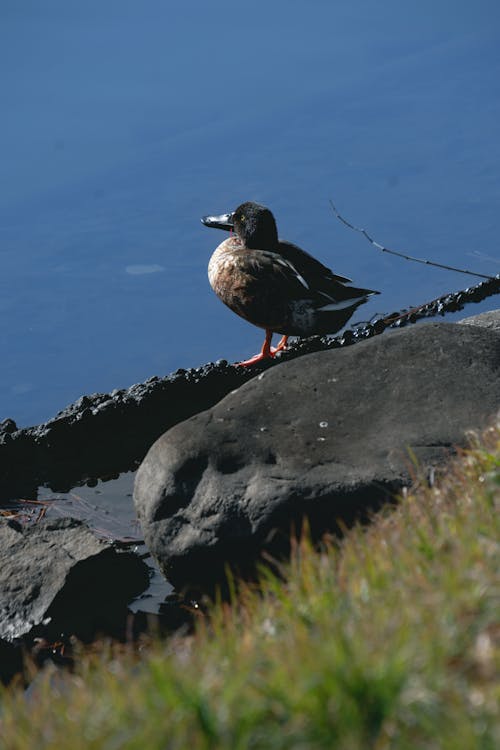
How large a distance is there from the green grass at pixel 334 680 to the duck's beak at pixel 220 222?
5.01 meters

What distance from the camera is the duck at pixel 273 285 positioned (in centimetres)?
712

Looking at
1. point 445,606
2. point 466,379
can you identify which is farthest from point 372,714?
point 466,379

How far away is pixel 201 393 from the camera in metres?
7.29

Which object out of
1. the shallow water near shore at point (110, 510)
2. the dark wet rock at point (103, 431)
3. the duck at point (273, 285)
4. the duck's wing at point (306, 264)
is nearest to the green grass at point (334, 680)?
the shallow water near shore at point (110, 510)

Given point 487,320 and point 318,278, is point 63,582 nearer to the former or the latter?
point 318,278

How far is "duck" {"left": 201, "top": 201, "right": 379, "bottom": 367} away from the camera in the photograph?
7.12 metres

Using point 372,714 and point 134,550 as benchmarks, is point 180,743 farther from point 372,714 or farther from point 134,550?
point 134,550

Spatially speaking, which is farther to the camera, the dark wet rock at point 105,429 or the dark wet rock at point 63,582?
the dark wet rock at point 105,429

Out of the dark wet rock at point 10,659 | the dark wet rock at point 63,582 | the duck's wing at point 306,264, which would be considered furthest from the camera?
the duck's wing at point 306,264

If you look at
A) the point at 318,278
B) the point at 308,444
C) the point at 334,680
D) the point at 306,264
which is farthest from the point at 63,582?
the point at 306,264

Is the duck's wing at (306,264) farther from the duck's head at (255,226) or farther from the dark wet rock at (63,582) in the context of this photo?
the dark wet rock at (63,582)

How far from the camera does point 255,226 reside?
24.5 ft

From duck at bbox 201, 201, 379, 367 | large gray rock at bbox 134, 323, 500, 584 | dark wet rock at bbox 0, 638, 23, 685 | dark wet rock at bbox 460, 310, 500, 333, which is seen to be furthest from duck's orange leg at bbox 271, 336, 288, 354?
dark wet rock at bbox 0, 638, 23, 685

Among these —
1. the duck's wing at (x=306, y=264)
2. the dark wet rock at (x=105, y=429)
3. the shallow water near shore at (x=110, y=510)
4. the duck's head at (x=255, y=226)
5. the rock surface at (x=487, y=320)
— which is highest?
the duck's head at (x=255, y=226)
